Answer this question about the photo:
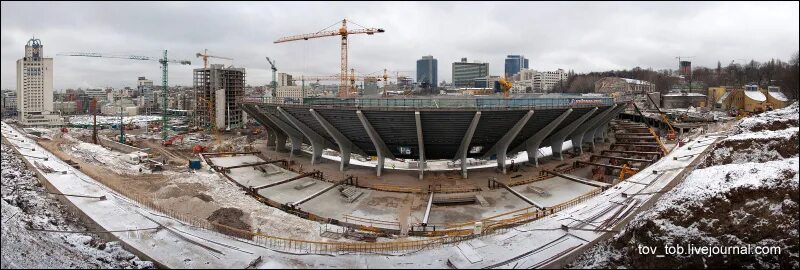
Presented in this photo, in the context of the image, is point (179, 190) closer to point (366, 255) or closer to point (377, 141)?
point (377, 141)

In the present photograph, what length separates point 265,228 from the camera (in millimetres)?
18469

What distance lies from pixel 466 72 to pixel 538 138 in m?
154

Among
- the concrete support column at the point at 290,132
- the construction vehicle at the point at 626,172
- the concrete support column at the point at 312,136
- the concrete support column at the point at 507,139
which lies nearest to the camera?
the concrete support column at the point at 507,139

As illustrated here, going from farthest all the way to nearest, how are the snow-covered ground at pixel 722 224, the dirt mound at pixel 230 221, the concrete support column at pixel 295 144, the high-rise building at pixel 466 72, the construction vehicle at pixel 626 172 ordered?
the high-rise building at pixel 466 72
the concrete support column at pixel 295 144
the construction vehicle at pixel 626 172
the dirt mound at pixel 230 221
the snow-covered ground at pixel 722 224

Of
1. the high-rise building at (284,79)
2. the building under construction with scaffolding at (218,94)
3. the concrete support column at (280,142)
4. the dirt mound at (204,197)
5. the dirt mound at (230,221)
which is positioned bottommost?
the dirt mound at (230,221)

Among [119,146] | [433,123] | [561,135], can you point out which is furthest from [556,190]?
[119,146]

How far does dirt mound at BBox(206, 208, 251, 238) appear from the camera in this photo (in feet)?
57.3

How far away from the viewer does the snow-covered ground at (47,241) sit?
11.4 m

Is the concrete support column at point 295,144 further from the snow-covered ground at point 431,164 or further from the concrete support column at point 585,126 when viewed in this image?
the concrete support column at point 585,126

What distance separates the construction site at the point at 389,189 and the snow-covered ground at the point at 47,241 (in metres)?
0.58

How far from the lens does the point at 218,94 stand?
72.8m

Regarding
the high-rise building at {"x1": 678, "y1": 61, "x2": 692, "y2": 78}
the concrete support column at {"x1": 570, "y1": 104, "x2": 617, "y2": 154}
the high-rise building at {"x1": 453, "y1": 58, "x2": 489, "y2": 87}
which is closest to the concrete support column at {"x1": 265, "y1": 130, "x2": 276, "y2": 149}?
the concrete support column at {"x1": 570, "y1": 104, "x2": 617, "y2": 154}

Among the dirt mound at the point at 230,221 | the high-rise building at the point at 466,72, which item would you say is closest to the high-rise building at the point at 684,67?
the high-rise building at the point at 466,72

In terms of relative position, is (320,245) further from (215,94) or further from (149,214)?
(215,94)
